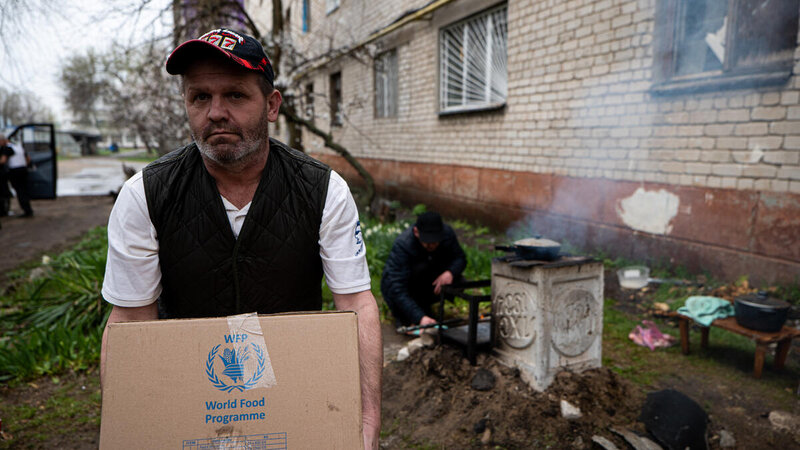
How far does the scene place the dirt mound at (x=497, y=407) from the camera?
316cm

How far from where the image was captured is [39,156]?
12523mm

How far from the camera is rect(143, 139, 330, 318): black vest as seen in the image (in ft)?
5.66

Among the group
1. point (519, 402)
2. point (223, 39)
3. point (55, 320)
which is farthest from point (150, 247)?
point (55, 320)

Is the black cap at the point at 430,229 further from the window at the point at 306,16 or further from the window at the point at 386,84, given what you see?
the window at the point at 306,16

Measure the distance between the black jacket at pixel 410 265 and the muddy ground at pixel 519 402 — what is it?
565 millimetres

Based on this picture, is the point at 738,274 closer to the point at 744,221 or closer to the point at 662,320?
the point at 744,221

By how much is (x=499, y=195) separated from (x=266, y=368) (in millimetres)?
7665

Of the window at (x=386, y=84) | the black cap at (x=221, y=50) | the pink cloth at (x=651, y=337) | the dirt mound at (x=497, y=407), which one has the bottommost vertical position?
the dirt mound at (x=497, y=407)

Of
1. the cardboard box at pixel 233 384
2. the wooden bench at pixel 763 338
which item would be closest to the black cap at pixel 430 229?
the wooden bench at pixel 763 338

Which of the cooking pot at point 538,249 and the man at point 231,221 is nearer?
the man at point 231,221

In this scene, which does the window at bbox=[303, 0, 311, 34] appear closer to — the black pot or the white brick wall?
the white brick wall

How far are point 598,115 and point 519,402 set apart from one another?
4510 mm

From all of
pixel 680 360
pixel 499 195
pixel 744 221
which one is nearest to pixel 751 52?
pixel 744 221

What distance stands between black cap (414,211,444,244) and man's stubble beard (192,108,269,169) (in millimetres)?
3163
